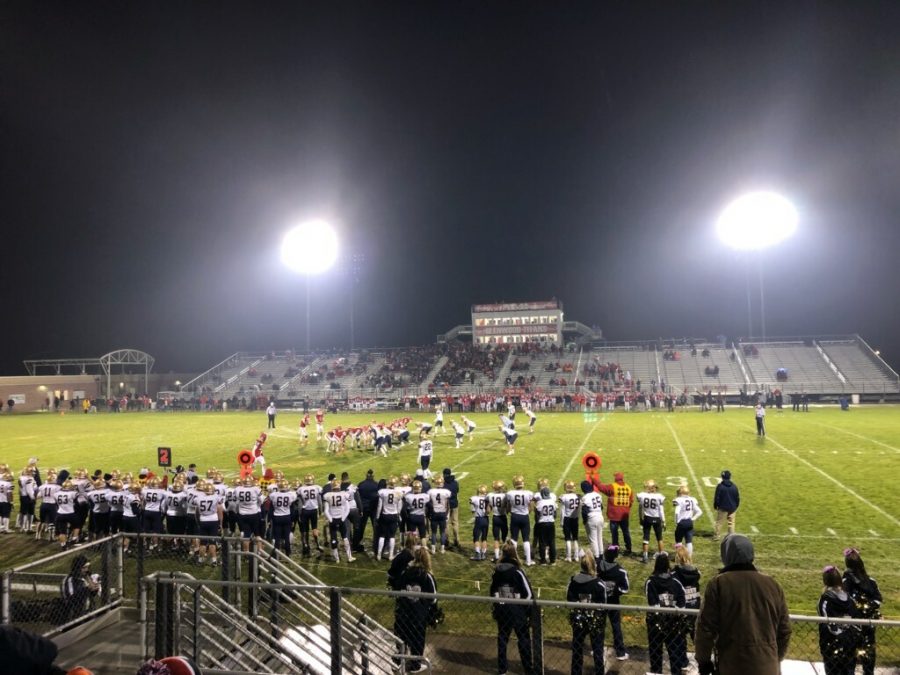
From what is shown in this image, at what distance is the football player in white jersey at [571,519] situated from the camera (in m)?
10.1

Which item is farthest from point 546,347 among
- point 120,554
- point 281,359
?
point 120,554

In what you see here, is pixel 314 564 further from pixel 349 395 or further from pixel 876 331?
pixel 876 331

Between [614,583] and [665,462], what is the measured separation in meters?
13.9

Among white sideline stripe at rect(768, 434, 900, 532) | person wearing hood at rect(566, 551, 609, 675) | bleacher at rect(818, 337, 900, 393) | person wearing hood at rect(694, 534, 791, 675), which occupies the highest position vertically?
bleacher at rect(818, 337, 900, 393)

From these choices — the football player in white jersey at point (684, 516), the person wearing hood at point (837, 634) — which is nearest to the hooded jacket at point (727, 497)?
the football player in white jersey at point (684, 516)

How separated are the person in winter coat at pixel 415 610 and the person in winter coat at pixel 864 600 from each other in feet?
13.2

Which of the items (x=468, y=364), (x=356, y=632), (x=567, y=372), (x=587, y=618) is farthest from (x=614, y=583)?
(x=468, y=364)

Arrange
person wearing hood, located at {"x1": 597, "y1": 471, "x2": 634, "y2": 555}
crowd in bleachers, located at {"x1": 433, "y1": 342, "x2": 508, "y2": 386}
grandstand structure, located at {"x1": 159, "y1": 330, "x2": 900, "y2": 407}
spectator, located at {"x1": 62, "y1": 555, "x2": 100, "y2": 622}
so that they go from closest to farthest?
spectator, located at {"x1": 62, "y1": 555, "x2": 100, "y2": 622}, person wearing hood, located at {"x1": 597, "y1": 471, "x2": 634, "y2": 555}, grandstand structure, located at {"x1": 159, "y1": 330, "x2": 900, "y2": 407}, crowd in bleachers, located at {"x1": 433, "y1": 342, "x2": 508, "y2": 386}

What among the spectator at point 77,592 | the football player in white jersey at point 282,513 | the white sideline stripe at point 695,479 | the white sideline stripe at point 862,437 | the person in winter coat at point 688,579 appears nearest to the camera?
the person in winter coat at point 688,579

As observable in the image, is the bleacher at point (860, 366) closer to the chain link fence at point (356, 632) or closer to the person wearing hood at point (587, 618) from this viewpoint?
the chain link fence at point (356, 632)

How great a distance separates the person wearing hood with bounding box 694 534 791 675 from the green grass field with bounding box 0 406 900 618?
519 centimetres

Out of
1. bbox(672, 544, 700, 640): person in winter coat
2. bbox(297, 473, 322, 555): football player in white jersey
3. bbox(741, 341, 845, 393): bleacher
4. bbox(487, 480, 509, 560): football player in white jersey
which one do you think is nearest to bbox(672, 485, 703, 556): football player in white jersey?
bbox(487, 480, 509, 560): football player in white jersey

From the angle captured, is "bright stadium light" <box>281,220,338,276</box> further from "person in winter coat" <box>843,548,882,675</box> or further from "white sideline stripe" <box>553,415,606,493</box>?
"person in winter coat" <box>843,548,882,675</box>

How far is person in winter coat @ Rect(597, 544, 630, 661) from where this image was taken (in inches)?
247
